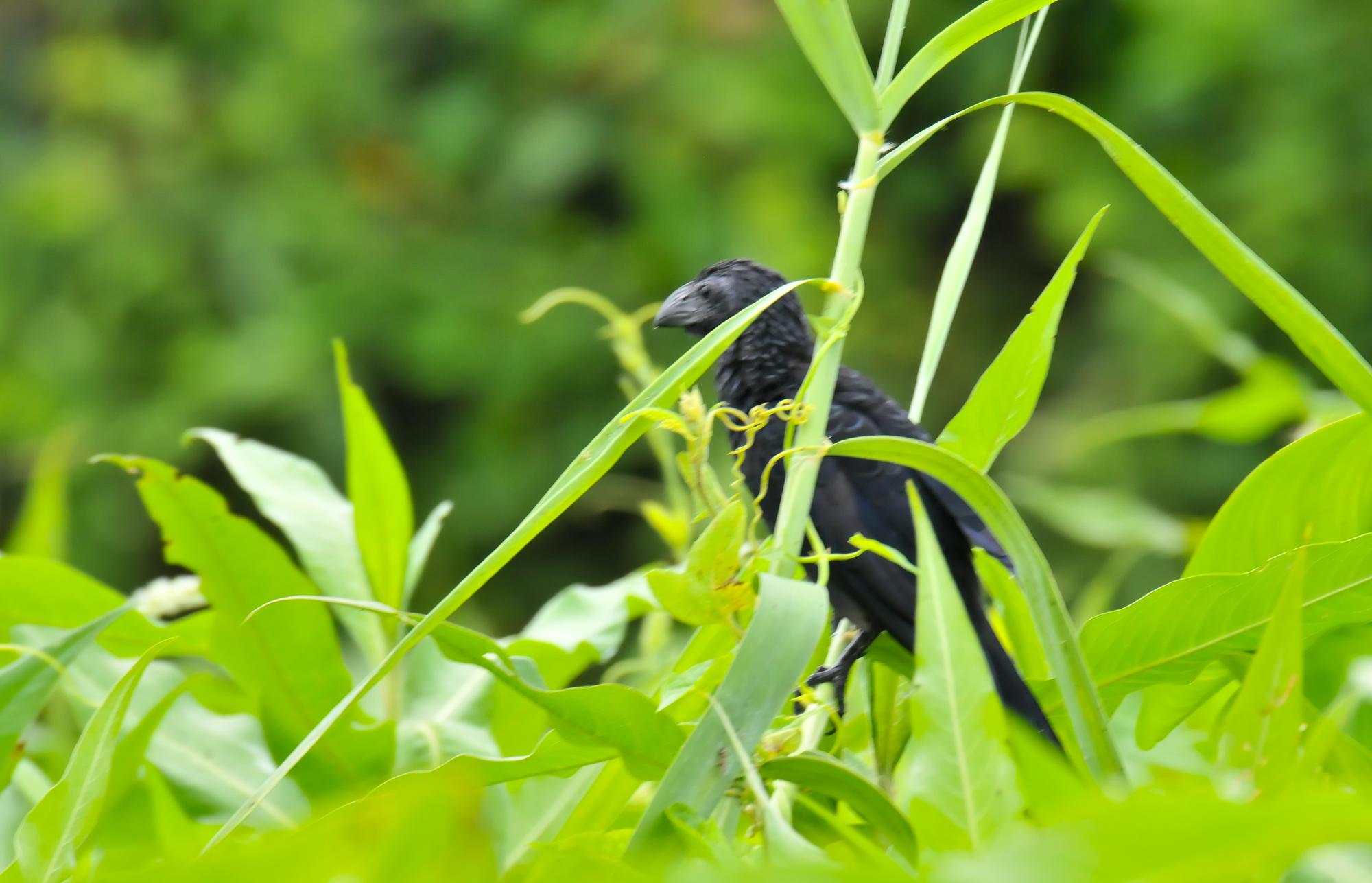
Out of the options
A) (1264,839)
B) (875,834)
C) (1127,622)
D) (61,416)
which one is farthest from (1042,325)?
(61,416)

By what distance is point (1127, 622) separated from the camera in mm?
546

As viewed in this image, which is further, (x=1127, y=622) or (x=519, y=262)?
(x=519, y=262)

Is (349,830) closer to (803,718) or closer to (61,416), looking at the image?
(803,718)

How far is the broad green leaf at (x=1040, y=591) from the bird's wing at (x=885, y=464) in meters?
0.34

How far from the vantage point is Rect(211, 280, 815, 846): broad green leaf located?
0.43m

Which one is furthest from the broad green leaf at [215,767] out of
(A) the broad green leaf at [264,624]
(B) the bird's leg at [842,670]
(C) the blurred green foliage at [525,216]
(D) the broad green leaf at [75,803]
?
(C) the blurred green foliage at [525,216]

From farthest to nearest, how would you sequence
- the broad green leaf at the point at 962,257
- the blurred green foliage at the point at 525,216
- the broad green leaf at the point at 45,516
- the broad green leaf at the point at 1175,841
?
1. the blurred green foliage at the point at 525,216
2. the broad green leaf at the point at 45,516
3. the broad green leaf at the point at 962,257
4. the broad green leaf at the point at 1175,841

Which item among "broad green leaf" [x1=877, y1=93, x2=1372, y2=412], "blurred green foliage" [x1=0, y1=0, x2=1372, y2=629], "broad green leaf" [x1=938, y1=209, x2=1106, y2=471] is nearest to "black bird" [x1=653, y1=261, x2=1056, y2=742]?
"broad green leaf" [x1=938, y1=209, x2=1106, y2=471]

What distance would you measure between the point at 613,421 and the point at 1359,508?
1.16ft

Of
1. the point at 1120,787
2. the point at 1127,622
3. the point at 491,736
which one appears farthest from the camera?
the point at 491,736

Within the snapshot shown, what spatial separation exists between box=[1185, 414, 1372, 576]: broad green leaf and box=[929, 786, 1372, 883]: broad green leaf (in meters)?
0.34

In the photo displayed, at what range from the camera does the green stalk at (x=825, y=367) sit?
50 cm

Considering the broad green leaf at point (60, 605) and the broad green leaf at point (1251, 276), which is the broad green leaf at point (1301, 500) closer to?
the broad green leaf at point (1251, 276)

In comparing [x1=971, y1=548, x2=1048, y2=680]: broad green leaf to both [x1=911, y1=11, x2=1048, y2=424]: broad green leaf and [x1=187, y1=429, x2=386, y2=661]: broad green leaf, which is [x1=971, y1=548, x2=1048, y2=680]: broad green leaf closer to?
[x1=911, y1=11, x2=1048, y2=424]: broad green leaf
